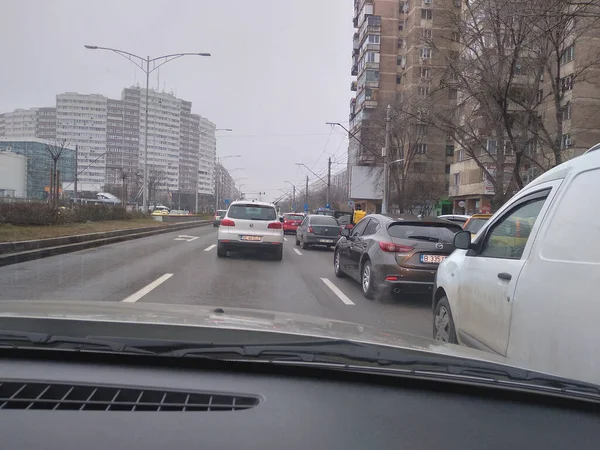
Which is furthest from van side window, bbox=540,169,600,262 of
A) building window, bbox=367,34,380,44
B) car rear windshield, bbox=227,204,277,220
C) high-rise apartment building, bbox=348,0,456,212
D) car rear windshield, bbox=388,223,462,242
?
building window, bbox=367,34,380,44

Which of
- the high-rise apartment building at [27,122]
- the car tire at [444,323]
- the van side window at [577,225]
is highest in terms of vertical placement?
the high-rise apartment building at [27,122]

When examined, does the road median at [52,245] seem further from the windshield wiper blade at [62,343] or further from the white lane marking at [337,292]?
the windshield wiper blade at [62,343]

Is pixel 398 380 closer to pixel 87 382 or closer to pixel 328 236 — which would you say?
pixel 87 382

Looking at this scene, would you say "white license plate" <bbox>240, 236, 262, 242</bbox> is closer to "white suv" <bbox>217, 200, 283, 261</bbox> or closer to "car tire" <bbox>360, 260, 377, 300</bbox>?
"white suv" <bbox>217, 200, 283, 261</bbox>

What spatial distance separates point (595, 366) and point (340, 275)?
879 cm

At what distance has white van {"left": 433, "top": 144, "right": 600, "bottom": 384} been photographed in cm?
261

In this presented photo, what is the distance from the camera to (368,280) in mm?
8453

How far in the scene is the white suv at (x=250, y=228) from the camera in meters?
13.7

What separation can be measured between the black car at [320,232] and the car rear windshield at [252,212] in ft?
18.6

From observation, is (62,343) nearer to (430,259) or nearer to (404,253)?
(404,253)

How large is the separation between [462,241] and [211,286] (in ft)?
18.6

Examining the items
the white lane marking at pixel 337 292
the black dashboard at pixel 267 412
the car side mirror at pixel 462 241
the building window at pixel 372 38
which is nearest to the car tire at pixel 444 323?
the car side mirror at pixel 462 241

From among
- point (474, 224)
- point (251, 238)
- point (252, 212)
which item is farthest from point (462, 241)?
point (252, 212)

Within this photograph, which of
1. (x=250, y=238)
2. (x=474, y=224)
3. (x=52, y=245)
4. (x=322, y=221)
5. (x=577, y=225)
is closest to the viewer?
(x=577, y=225)
